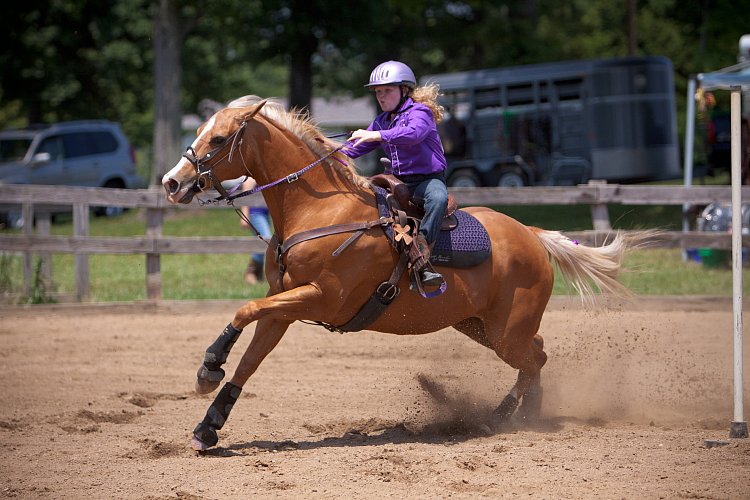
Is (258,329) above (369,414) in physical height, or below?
above

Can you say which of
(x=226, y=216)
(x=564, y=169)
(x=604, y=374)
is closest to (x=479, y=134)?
(x=564, y=169)

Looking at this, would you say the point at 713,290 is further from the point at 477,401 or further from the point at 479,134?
the point at 479,134

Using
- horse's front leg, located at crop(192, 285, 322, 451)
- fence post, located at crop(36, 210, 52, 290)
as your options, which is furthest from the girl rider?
fence post, located at crop(36, 210, 52, 290)

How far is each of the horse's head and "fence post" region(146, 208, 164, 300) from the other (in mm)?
6062

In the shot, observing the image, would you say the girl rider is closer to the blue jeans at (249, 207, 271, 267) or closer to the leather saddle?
the leather saddle

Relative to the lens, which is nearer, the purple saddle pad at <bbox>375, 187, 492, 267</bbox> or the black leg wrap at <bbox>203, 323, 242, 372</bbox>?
the black leg wrap at <bbox>203, 323, 242, 372</bbox>

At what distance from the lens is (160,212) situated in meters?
12.2

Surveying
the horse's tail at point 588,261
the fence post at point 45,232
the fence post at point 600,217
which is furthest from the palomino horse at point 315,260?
the fence post at point 45,232

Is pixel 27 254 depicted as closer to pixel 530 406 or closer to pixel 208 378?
pixel 208 378

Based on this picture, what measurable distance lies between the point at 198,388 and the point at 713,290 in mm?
8484

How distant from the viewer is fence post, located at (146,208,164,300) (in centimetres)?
1195

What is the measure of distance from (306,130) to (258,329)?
4.55 ft

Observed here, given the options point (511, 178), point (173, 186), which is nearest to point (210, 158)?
point (173, 186)

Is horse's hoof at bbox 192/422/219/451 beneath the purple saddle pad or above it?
beneath
